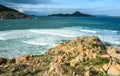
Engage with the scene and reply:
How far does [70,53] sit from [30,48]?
17.0 metres

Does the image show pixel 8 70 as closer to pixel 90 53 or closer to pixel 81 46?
pixel 90 53

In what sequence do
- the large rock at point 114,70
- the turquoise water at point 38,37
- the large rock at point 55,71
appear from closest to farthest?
the large rock at point 55,71 → the large rock at point 114,70 → the turquoise water at point 38,37

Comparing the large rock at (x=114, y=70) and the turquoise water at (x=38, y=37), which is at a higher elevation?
the large rock at (x=114, y=70)

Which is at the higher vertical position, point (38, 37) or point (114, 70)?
point (114, 70)

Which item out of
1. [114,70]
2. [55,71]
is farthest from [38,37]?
[114,70]

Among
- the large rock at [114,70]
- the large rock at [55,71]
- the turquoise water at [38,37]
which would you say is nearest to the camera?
the large rock at [55,71]

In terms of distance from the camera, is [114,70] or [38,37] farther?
[38,37]

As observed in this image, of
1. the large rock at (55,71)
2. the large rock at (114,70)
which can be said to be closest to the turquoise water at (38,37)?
the large rock at (55,71)

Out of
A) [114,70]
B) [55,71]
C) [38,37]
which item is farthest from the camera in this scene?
[38,37]

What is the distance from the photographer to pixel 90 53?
1780cm

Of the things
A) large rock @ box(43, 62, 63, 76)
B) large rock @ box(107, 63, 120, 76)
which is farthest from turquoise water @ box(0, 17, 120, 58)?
large rock @ box(107, 63, 120, 76)

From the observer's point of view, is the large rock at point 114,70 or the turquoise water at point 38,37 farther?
the turquoise water at point 38,37

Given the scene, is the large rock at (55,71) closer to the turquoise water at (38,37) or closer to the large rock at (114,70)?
the large rock at (114,70)

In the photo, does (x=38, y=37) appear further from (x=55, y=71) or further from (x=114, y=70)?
(x=114, y=70)
